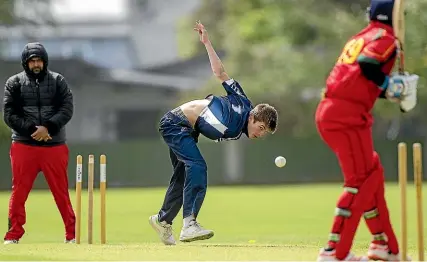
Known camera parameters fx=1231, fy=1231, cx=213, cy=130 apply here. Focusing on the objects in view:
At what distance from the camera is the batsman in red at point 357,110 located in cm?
1034

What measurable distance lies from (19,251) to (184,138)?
6.90 feet

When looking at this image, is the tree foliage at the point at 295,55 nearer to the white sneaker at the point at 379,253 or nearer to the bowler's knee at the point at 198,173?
the bowler's knee at the point at 198,173

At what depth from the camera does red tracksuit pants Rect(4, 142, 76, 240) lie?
14.4m

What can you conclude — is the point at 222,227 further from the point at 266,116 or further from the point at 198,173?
the point at 266,116

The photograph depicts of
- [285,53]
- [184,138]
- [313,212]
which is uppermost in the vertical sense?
[285,53]

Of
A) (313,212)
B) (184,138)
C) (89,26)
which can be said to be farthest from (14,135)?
(89,26)

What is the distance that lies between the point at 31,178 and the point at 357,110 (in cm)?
535

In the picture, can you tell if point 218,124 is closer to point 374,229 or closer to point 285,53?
point 374,229

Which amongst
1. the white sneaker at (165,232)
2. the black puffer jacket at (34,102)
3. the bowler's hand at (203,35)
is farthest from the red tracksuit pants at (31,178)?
the bowler's hand at (203,35)

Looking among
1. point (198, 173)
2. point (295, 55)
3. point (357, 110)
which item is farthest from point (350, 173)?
point (295, 55)

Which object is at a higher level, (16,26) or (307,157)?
(16,26)

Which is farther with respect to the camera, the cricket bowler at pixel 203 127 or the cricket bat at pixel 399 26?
the cricket bowler at pixel 203 127

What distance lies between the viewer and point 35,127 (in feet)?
46.8

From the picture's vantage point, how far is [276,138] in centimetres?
4303
